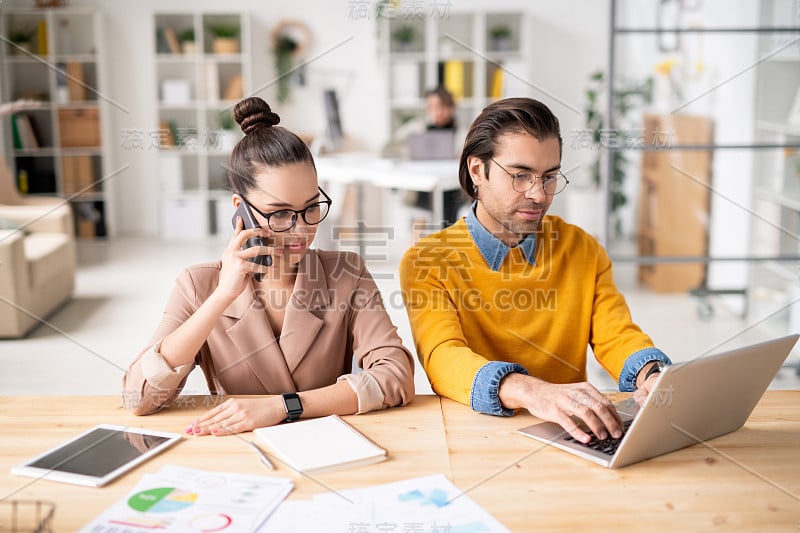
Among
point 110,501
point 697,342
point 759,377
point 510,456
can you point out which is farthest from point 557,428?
point 697,342

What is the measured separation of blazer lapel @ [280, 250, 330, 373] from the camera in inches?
57.6

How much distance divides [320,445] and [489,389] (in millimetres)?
309

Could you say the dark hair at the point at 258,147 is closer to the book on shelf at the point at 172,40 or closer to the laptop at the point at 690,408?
the laptop at the point at 690,408

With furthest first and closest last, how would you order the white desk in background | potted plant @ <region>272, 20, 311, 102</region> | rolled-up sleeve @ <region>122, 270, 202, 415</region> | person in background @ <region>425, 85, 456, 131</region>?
potted plant @ <region>272, 20, 311, 102</region>, person in background @ <region>425, 85, 456, 131</region>, the white desk in background, rolled-up sleeve @ <region>122, 270, 202, 415</region>

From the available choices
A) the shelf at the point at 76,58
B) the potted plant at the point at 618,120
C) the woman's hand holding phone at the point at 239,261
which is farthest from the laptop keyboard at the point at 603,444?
the shelf at the point at 76,58

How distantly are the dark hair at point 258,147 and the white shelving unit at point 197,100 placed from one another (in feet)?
16.3

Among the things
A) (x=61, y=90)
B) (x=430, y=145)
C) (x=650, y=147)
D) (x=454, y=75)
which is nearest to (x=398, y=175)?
(x=430, y=145)

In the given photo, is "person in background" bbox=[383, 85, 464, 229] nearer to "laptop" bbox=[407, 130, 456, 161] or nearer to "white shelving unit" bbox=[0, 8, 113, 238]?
"laptop" bbox=[407, 130, 456, 161]

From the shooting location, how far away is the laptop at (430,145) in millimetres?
4777

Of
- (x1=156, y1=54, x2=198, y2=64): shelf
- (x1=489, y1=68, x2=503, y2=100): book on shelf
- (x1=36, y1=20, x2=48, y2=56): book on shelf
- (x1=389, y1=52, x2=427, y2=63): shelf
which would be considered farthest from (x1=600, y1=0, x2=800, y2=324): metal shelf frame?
(x1=36, y1=20, x2=48, y2=56): book on shelf

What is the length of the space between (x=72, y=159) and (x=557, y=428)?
604cm

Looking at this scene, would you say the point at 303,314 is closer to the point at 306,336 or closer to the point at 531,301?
the point at 306,336

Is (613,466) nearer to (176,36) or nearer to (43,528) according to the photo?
(43,528)

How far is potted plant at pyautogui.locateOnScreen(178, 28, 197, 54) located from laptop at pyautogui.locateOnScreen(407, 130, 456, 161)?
2.59 metres
